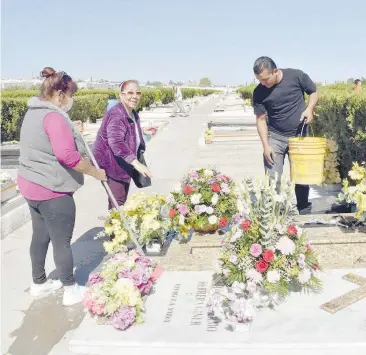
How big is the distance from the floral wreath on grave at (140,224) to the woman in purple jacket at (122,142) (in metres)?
0.27

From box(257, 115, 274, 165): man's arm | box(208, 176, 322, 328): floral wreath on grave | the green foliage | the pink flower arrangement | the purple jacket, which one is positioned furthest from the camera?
the green foliage

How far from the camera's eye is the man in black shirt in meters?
4.48

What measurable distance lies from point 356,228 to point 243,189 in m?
1.16

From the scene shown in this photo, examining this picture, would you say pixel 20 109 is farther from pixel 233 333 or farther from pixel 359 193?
pixel 233 333

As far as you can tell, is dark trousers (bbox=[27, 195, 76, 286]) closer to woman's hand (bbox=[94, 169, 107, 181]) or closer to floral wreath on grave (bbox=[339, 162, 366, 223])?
woman's hand (bbox=[94, 169, 107, 181])

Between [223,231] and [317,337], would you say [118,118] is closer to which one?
[223,231]

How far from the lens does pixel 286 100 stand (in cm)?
452

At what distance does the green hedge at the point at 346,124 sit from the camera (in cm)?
588

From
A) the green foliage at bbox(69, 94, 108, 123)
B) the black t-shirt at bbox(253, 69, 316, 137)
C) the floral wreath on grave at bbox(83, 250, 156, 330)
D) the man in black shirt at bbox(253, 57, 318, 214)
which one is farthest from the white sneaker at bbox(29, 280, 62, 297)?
the green foliage at bbox(69, 94, 108, 123)

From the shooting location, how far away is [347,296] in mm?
2939

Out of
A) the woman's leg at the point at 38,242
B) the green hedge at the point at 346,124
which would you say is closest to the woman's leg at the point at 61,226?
the woman's leg at the point at 38,242

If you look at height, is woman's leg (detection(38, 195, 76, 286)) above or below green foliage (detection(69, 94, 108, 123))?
below

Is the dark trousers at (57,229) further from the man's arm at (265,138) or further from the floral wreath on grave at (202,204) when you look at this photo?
the man's arm at (265,138)

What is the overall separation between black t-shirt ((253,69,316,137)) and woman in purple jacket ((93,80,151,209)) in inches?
51.1
